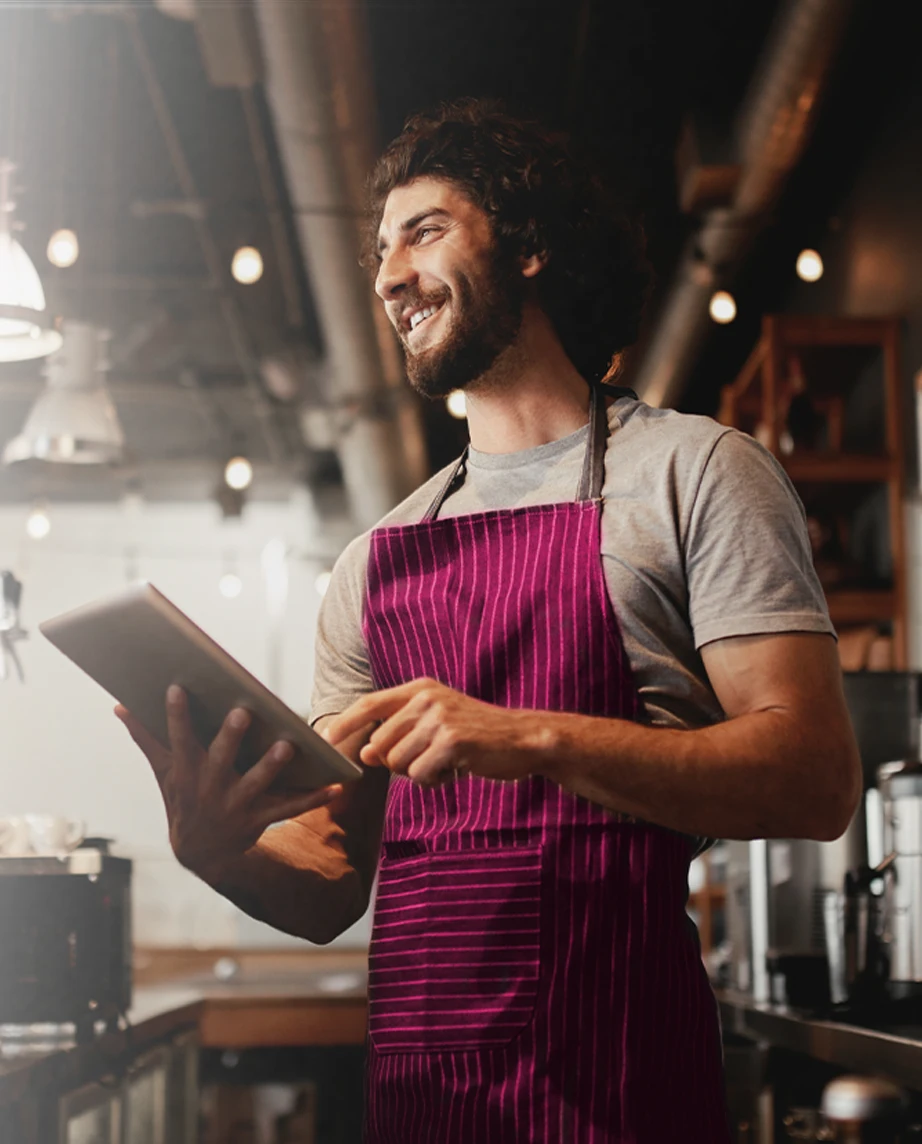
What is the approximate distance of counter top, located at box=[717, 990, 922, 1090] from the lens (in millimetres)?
1886

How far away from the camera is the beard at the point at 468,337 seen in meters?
1.52

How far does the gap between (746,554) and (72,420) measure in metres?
3.57

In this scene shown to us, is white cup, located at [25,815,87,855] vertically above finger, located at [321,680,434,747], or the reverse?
finger, located at [321,680,434,747]

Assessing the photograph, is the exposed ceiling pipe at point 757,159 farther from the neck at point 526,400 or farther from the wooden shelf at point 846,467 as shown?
the neck at point 526,400

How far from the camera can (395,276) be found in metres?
A: 1.55

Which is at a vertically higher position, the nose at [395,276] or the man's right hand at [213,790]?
the nose at [395,276]

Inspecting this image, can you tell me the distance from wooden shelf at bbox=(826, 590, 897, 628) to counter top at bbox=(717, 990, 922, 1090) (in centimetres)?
152

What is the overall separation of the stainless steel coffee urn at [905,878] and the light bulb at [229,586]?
7.56 metres

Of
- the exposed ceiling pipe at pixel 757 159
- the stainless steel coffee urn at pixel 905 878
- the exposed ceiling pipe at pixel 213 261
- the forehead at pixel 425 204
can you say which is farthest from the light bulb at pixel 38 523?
the forehead at pixel 425 204

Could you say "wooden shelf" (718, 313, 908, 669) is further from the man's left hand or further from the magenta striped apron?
the man's left hand

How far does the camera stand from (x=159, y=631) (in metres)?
1.17

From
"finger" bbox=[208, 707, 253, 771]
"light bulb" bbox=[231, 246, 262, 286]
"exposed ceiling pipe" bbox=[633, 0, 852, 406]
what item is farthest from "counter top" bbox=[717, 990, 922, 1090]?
"light bulb" bbox=[231, 246, 262, 286]

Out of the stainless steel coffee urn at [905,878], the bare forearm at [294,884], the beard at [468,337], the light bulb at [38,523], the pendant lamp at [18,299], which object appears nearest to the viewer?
the bare forearm at [294,884]

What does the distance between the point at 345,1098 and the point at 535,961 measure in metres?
4.22
